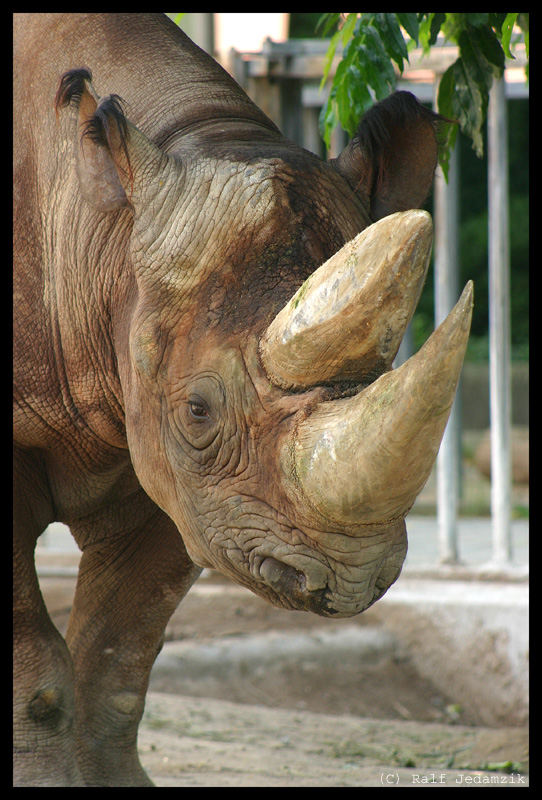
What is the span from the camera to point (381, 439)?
257cm

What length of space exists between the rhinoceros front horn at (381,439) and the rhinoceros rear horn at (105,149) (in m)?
0.97

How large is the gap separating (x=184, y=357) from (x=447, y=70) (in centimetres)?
174

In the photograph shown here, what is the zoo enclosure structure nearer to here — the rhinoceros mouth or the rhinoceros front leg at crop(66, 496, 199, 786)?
the rhinoceros front leg at crop(66, 496, 199, 786)

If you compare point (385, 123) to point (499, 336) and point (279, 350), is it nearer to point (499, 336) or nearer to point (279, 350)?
point (279, 350)

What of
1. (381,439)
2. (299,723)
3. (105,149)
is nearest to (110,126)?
(105,149)

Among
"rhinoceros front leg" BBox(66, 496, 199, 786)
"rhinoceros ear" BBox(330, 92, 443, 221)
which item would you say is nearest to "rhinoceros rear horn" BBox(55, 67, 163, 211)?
"rhinoceros ear" BBox(330, 92, 443, 221)

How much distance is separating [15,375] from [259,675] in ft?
9.98

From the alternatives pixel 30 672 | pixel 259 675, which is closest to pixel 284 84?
pixel 259 675

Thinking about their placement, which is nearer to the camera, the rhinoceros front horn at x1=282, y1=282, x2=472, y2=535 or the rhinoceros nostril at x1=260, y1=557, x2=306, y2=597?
the rhinoceros front horn at x1=282, y1=282, x2=472, y2=535

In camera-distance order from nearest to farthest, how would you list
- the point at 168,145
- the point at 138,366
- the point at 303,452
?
the point at 303,452 < the point at 138,366 < the point at 168,145

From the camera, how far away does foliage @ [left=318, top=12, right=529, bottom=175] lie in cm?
422

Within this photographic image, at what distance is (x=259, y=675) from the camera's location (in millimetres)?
6434

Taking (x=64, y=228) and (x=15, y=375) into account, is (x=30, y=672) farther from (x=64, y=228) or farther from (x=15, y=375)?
(x=64, y=228)

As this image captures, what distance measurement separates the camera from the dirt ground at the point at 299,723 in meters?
4.89
